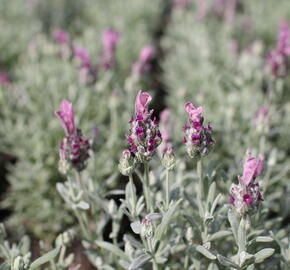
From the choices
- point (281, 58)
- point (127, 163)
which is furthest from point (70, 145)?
point (281, 58)

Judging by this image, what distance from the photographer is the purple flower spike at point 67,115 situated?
135cm

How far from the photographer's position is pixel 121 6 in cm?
435

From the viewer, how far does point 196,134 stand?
1.12 meters

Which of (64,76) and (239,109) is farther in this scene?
(64,76)

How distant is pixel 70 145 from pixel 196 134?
467 millimetres

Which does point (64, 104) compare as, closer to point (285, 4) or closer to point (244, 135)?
point (244, 135)

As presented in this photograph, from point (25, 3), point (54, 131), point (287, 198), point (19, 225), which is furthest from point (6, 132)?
point (25, 3)

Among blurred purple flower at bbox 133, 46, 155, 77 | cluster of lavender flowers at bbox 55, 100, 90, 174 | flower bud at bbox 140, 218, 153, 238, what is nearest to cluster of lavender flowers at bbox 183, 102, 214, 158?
flower bud at bbox 140, 218, 153, 238

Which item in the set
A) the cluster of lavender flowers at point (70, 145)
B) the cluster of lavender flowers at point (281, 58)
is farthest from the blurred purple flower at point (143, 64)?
the cluster of lavender flowers at point (70, 145)

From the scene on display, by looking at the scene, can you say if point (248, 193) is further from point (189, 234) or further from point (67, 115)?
point (67, 115)

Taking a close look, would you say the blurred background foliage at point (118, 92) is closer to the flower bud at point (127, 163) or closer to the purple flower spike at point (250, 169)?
the purple flower spike at point (250, 169)

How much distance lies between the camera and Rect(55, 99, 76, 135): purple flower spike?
1349mm

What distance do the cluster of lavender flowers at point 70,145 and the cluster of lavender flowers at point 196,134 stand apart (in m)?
0.41

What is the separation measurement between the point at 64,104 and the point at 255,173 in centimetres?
63
